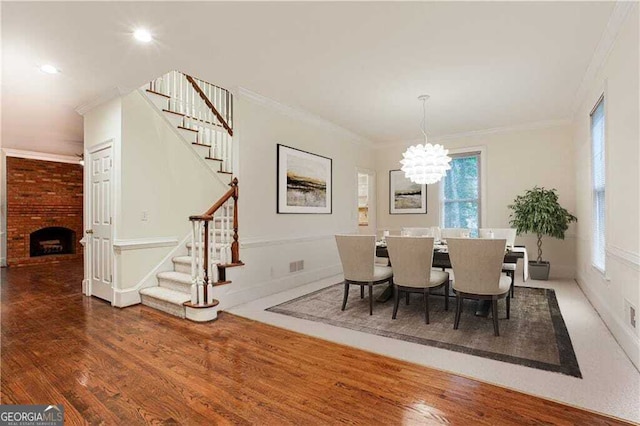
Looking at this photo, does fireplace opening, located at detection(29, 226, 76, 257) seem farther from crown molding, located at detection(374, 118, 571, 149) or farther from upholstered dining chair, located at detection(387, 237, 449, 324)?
upholstered dining chair, located at detection(387, 237, 449, 324)

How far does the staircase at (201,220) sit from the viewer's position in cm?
347

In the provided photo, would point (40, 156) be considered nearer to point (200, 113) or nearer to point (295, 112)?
point (200, 113)

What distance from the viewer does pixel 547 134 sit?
18.2 ft

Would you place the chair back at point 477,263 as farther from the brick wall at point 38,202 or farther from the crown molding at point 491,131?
the brick wall at point 38,202

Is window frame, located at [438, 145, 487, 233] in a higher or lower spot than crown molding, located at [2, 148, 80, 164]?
lower

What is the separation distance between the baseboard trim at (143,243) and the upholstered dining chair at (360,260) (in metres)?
2.43

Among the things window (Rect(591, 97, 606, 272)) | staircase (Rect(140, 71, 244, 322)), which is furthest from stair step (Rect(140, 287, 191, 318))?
window (Rect(591, 97, 606, 272))

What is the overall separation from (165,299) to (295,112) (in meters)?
3.09

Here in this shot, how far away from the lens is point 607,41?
9.35 feet

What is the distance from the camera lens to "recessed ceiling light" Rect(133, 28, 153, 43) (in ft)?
8.82

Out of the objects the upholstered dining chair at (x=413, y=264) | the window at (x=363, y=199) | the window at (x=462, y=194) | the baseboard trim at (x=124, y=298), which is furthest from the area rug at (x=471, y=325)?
the window at (x=363, y=199)

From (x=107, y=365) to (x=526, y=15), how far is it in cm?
412

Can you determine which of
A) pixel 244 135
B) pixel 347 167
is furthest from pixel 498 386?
pixel 347 167

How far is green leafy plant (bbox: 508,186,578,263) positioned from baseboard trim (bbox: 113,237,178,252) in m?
5.37
